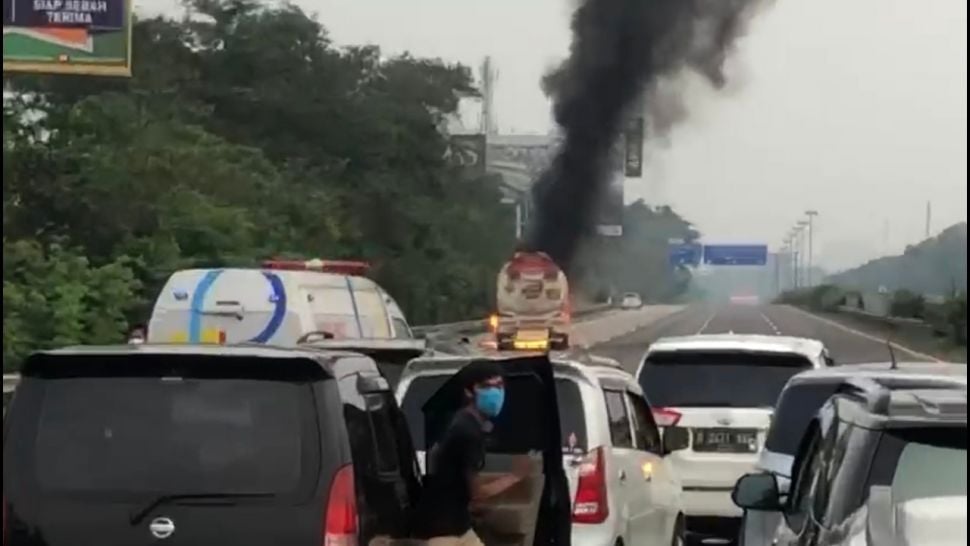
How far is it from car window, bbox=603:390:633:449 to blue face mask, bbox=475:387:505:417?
9.33 feet

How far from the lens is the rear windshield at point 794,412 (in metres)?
12.3

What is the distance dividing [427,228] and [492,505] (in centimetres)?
5075

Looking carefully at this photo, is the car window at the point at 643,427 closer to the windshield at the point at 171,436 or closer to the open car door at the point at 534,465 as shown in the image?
the open car door at the point at 534,465

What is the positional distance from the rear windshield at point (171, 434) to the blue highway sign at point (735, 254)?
87741 mm

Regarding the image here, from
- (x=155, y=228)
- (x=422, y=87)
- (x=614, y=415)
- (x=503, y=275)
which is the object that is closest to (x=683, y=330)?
(x=422, y=87)

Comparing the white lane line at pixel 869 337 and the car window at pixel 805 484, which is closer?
the car window at pixel 805 484

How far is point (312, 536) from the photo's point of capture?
7.57 m

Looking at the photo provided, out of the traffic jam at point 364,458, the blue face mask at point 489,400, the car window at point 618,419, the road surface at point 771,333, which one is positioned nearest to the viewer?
the traffic jam at point 364,458

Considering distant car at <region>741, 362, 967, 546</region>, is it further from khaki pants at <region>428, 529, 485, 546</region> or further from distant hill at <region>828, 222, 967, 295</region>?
distant hill at <region>828, 222, 967, 295</region>

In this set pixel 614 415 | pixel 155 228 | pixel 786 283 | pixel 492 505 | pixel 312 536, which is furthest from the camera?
pixel 786 283

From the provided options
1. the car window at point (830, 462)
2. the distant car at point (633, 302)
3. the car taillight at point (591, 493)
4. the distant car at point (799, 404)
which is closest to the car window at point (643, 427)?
the distant car at point (799, 404)

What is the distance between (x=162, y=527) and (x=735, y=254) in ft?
292

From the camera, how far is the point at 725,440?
1616 cm

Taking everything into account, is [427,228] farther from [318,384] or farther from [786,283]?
[786,283]
